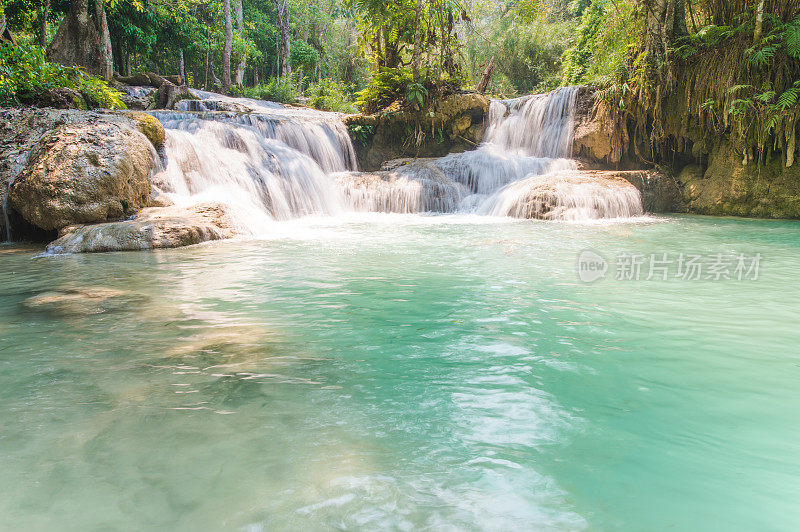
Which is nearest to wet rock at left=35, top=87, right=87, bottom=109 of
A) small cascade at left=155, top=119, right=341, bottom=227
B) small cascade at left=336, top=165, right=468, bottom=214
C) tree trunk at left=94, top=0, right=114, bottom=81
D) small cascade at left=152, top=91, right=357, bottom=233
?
small cascade at left=152, top=91, right=357, bottom=233

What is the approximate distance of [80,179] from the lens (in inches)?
289

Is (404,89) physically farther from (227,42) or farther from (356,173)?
(227,42)

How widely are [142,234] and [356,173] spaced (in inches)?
268

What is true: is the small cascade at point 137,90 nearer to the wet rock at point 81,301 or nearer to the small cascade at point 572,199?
the small cascade at point 572,199

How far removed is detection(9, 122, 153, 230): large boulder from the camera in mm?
7176

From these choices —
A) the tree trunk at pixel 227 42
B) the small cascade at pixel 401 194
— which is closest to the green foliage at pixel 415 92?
the small cascade at pixel 401 194

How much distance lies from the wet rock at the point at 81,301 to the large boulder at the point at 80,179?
3785 mm

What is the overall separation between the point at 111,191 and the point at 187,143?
114 inches

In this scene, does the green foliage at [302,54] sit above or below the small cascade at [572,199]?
above

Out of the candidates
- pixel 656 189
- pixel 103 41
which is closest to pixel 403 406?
pixel 656 189

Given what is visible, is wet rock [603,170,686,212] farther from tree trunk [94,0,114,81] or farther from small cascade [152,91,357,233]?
tree trunk [94,0,114,81]

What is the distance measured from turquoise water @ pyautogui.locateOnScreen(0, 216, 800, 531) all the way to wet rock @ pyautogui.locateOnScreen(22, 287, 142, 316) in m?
0.03

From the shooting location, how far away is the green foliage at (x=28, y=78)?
9039mm

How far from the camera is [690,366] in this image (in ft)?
8.20
